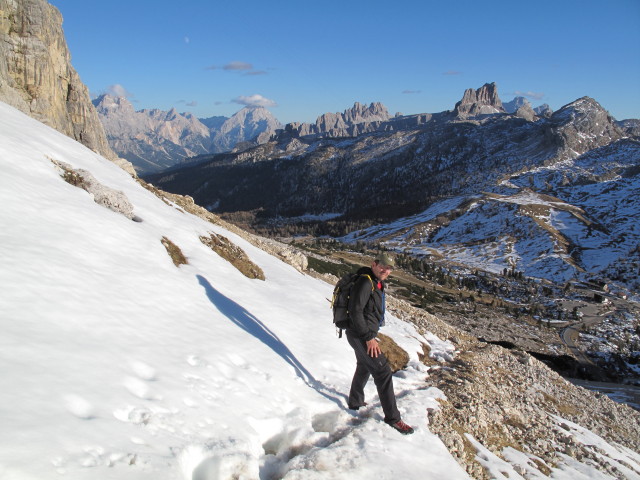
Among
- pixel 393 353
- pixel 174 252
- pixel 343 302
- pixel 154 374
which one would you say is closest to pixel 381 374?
pixel 343 302

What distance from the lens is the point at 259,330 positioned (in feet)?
48.4

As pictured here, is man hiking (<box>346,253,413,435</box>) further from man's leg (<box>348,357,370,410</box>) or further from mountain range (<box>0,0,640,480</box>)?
mountain range (<box>0,0,640,480</box>)

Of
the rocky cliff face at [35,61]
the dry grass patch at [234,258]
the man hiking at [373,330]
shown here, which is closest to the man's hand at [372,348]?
the man hiking at [373,330]

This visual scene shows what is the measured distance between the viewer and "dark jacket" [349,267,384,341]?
1063 cm

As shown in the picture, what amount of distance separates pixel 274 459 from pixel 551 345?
132m

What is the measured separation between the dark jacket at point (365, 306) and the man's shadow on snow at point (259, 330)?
271 cm

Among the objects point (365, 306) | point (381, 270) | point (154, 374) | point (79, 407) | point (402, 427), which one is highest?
point (381, 270)

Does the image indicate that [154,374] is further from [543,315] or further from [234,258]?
[543,315]

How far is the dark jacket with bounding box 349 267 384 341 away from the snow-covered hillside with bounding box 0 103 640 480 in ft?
8.33

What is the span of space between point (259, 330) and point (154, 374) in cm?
597

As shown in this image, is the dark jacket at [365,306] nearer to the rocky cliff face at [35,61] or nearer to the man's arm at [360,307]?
the man's arm at [360,307]

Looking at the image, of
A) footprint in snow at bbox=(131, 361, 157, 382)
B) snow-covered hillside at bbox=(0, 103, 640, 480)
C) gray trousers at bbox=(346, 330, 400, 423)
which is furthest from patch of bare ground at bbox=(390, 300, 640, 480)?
footprint in snow at bbox=(131, 361, 157, 382)

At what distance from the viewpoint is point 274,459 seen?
27.9 ft

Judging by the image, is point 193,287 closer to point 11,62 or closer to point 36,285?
point 36,285
